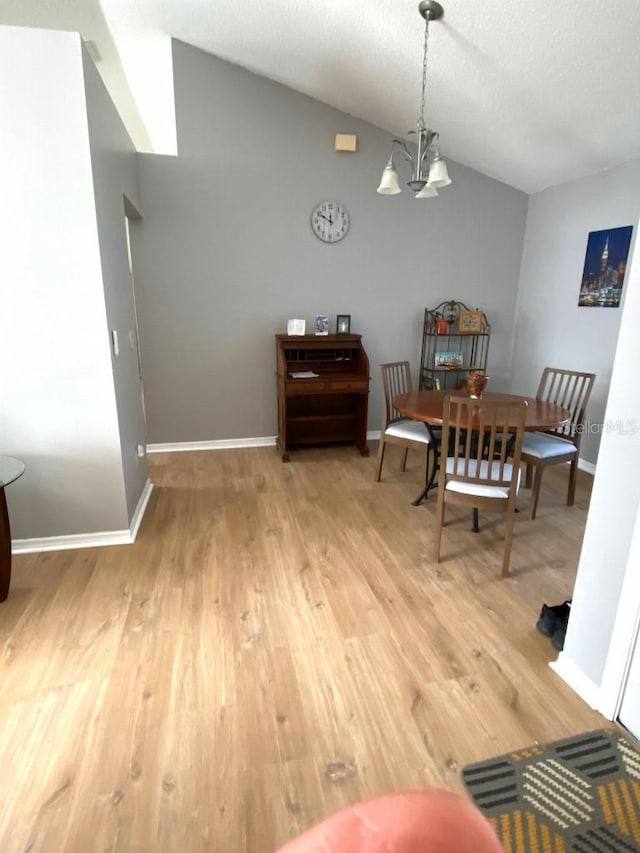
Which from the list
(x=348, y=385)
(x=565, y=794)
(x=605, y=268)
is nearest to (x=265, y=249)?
(x=348, y=385)

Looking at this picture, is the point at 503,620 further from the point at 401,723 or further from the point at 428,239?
the point at 428,239

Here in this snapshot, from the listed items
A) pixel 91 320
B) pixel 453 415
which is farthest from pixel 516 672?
pixel 91 320

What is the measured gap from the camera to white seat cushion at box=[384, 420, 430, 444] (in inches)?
123

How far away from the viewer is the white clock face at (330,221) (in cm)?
396

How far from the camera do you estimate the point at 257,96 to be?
364 cm

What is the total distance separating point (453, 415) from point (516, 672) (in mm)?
1166

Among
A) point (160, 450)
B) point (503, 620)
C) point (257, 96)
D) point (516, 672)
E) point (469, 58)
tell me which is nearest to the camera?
point (516, 672)

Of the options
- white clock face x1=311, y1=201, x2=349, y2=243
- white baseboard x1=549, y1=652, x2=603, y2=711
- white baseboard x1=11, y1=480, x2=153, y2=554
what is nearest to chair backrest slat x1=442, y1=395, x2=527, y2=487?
white baseboard x1=549, y1=652, x2=603, y2=711

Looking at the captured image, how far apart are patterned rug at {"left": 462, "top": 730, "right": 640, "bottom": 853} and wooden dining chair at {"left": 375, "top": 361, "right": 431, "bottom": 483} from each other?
1.89 meters

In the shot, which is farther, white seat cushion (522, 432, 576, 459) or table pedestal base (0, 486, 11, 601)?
white seat cushion (522, 432, 576, 459)

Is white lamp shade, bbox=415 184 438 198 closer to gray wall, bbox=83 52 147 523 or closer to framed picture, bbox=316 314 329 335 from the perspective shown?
framed picture, bbox=316 314 329 335

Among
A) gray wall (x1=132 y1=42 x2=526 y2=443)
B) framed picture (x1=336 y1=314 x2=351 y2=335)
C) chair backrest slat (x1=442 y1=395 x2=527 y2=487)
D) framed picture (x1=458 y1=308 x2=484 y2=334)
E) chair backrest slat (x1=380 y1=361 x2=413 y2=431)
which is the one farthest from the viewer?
framed picture (x1=458 y1=308 x2=484 y2=334)

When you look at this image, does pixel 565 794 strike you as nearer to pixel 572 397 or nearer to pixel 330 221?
pixel 572 397

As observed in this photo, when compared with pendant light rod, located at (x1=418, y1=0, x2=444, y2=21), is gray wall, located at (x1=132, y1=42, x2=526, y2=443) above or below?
below
